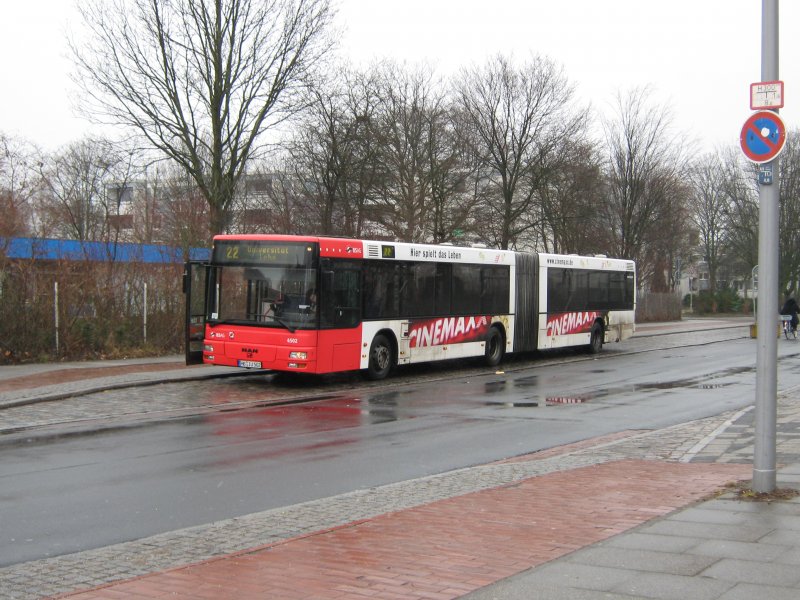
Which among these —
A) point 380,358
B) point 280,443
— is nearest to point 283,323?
point 380,358

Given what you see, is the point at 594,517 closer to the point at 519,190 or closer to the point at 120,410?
the point at 120,410

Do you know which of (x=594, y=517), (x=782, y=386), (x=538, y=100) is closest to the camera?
(x=594, y=517)

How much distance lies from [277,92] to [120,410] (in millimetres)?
19430

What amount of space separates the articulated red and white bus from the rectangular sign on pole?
1131cm

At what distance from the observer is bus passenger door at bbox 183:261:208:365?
18891 mm

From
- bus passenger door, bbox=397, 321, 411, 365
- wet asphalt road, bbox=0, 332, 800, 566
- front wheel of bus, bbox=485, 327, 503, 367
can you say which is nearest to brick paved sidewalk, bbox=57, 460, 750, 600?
wet asphalt road, bbox=0, 332, 800, 566

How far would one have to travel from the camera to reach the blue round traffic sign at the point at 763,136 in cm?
750

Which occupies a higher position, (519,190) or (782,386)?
(519,190)

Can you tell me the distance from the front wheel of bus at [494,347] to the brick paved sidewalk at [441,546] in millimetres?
15399

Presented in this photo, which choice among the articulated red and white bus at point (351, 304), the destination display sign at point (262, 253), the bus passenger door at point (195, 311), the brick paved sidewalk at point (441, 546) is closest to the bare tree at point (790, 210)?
the articulated red and white bus at point (351, 304)

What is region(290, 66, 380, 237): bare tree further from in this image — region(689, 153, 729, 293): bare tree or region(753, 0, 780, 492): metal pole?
region(689, 153, 729, 293): bare tree

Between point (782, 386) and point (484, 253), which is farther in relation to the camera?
point (484, 253)

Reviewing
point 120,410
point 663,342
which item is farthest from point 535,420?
point 663,342

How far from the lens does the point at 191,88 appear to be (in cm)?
3117
